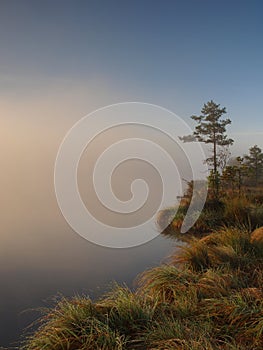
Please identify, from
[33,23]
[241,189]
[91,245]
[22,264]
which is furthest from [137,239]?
[33,23]

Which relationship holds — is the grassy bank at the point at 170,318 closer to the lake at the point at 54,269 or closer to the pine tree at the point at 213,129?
the lake at the point at 54,269

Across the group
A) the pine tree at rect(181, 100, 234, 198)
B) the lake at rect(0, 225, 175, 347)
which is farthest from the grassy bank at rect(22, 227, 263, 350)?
the pine tree at rect(181, 100, 234, 198)

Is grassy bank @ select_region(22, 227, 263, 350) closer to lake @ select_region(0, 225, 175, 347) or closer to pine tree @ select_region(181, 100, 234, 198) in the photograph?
lake @ select_region(0, 225, 175, 347)

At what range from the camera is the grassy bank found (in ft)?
8.75

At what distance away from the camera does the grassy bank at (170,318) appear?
2.67 m

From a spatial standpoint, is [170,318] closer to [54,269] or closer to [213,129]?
[54,269]

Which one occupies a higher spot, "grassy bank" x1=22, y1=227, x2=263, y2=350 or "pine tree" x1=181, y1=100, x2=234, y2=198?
"pine tree" x1=181, y1=100, x2=234, y2=198

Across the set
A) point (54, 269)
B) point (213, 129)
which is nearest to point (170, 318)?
point (54, 269)

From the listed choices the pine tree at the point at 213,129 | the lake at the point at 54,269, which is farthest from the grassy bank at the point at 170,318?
the pine tree at the point at 213,129

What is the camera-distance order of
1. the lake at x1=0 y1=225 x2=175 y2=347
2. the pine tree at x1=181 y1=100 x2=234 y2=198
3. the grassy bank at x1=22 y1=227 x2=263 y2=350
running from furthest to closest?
the pine tree at x1=181 y1=100 x2=234 y2=198 → the lake at x1=0 y1=225 x2=175 y2=347 → the grassy bank at x1=22 y1=227 x2=263 y2=350

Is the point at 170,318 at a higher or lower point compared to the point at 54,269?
lower

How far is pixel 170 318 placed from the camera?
3.07 m

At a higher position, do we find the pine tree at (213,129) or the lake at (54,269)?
the pine tree at (213,129)

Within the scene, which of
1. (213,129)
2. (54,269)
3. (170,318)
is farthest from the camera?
(213,129)
